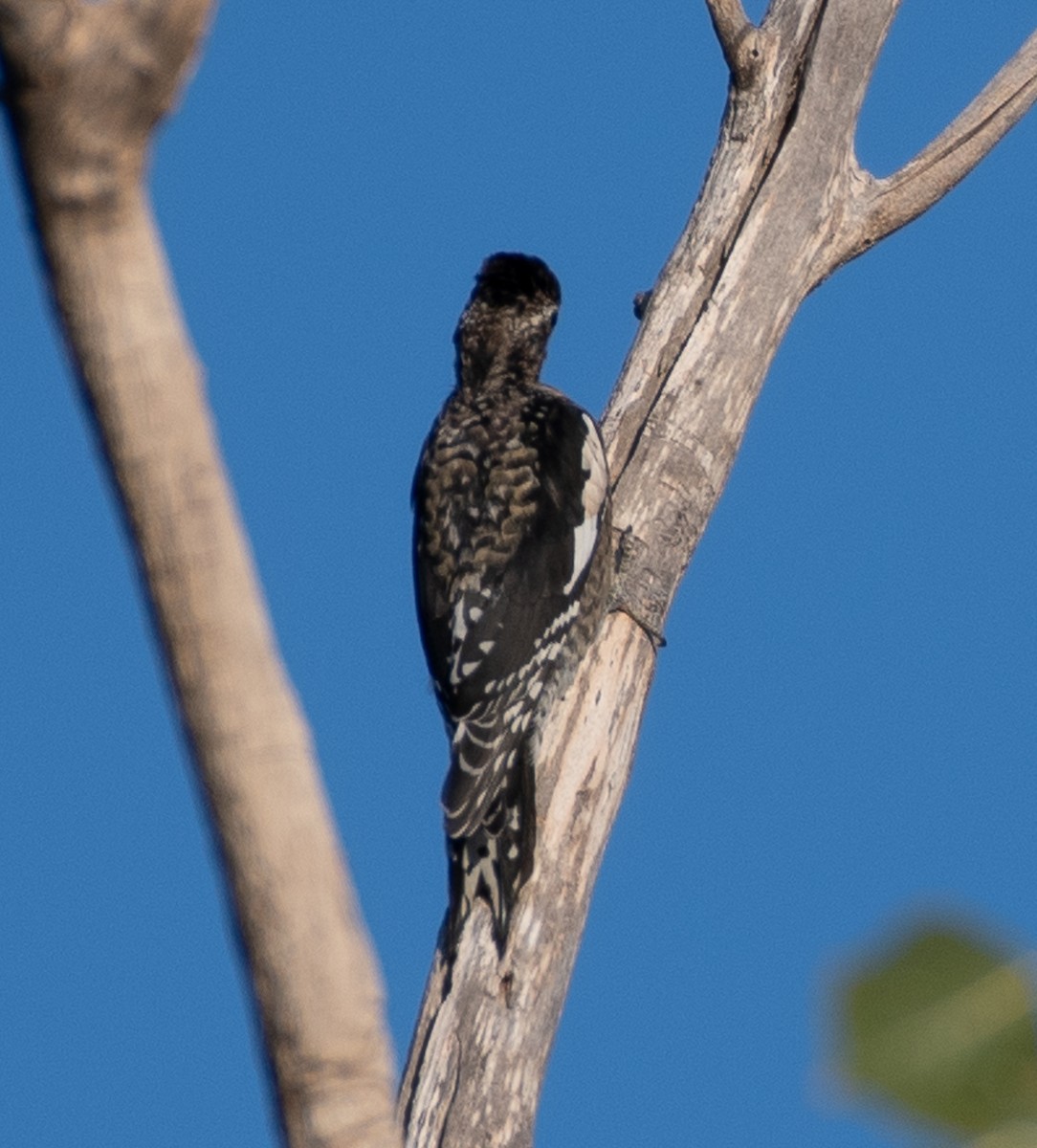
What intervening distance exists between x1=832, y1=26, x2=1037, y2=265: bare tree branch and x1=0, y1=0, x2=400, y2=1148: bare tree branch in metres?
3.70

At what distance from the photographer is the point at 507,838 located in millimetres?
3578

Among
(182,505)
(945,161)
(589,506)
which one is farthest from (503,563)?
(182,505)

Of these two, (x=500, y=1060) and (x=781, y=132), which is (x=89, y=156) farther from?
(x=781, y=132)

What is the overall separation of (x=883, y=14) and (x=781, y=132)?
488mm

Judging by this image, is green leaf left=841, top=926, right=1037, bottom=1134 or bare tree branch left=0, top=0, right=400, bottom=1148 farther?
bare tree branch left=0, top=0, right=400, bottom=1148

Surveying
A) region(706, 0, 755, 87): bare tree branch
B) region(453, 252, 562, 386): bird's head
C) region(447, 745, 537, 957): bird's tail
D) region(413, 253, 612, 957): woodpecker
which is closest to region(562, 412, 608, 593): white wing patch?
region(413, 253, 612, 957): woodpecker

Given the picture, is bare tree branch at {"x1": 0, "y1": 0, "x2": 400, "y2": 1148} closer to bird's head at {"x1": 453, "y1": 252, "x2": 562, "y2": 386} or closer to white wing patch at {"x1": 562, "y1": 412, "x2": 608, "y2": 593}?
white wing patch at {"x1": 562, "y1": 412, "x2": 608, "y2": 593}

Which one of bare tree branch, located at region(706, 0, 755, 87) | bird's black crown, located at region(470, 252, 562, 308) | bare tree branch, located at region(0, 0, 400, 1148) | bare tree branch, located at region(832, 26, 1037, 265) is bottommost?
bare tree branch, located at region(0, 0, 400, 1148)

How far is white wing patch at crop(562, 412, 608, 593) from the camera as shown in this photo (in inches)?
165

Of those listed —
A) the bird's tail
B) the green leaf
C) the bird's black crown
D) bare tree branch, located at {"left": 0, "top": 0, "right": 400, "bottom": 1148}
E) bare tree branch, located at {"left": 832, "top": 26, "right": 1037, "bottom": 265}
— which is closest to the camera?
the green leaf

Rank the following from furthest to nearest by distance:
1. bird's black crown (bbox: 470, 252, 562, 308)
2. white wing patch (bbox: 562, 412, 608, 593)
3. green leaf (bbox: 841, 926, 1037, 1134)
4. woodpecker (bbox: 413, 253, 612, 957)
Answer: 1. bird's black crown (bbox: 470, 252, 562, 308)
2. white wing patch (bbox: 562, 412, 608, 593)
3. woodpecker (bbox: 413, 253, 612, 957)
4. green leaf (bbox: 841, 926, 1037, 1134)

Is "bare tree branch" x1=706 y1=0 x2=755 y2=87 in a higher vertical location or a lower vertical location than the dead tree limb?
higher

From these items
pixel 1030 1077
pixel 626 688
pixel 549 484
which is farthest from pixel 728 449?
pixel 1030 1077

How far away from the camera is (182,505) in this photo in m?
1.07
